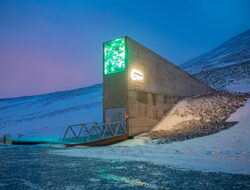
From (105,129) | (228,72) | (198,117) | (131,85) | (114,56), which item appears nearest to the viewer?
(105,129)

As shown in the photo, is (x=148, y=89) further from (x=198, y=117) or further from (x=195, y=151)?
(x=195, y=151)

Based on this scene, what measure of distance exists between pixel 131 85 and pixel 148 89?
232 centimetres

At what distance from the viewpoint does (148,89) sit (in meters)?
13.3

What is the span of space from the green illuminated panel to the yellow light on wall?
78 centimetres

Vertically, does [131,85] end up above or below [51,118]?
above

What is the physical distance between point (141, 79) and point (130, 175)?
378 inches

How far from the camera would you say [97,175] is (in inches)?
133

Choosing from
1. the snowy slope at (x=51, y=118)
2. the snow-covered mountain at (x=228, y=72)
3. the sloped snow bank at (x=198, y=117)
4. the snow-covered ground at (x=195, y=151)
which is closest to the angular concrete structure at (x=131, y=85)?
the sloped snow bank at (x=198, y=117)

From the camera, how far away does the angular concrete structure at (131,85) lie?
11.3m

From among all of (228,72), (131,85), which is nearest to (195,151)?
(131,85)

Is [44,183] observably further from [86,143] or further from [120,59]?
[120,59]

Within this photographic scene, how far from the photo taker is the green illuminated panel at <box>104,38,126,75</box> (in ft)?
38.1

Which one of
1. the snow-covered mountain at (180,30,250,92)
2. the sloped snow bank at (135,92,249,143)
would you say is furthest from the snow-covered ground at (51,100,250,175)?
the snow-covered mountain at (180,30,250,92)

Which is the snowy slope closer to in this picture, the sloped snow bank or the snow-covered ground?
the sloped snow bank
